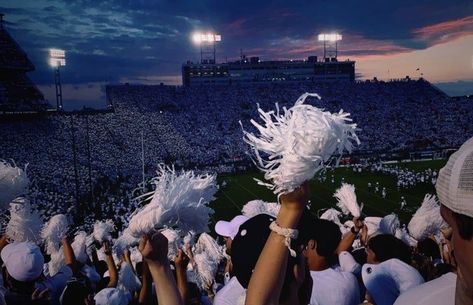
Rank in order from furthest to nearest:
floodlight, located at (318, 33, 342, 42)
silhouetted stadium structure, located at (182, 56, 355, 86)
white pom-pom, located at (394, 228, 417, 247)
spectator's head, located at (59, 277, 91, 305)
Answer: silhouetted stadium structure, located at (182, 56, 355, 86)
floodlight, located at (318, 33, 342, 42)
white pom-pom, located at (394, 228, 417, 247)
spectator's head, located at (59, 277, 91, 305)

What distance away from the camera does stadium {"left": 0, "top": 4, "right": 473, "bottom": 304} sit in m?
20.1

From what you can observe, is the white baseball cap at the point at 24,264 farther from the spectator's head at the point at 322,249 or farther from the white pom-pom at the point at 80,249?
the white pom-pom at the point at 80,249

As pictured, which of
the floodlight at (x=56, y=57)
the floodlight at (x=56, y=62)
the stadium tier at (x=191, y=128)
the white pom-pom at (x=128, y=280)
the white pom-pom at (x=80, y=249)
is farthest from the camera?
the floodlight at (x=56, y=62)

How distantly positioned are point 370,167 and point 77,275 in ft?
83.0

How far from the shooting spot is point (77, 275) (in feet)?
11.6

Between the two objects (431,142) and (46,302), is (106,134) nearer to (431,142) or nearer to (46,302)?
(431,142)

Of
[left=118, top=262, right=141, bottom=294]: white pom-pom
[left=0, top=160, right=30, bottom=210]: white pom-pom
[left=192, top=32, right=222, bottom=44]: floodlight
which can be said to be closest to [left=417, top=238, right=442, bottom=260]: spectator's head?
[left=118, top=262, right=141, bottom=294]: white pom-pom

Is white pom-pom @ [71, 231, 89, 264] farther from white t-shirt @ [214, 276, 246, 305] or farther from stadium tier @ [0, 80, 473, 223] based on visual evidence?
stadium tier @ [0, 80, 473, 223]

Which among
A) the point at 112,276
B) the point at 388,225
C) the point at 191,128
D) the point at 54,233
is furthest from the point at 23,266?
the point at 191,128

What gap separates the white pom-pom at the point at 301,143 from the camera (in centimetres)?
117

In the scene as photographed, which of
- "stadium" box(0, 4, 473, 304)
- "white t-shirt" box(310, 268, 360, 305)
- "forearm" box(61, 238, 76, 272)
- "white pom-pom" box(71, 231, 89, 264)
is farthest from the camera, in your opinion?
"stadium" box(0, 4, 473, 304)

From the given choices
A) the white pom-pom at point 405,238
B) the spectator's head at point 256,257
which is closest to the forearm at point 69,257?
the spectator's head at point 256,257

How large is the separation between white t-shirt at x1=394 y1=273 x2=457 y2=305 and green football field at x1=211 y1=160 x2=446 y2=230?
1422 cm

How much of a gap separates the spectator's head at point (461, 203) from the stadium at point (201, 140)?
14129 millimetres
